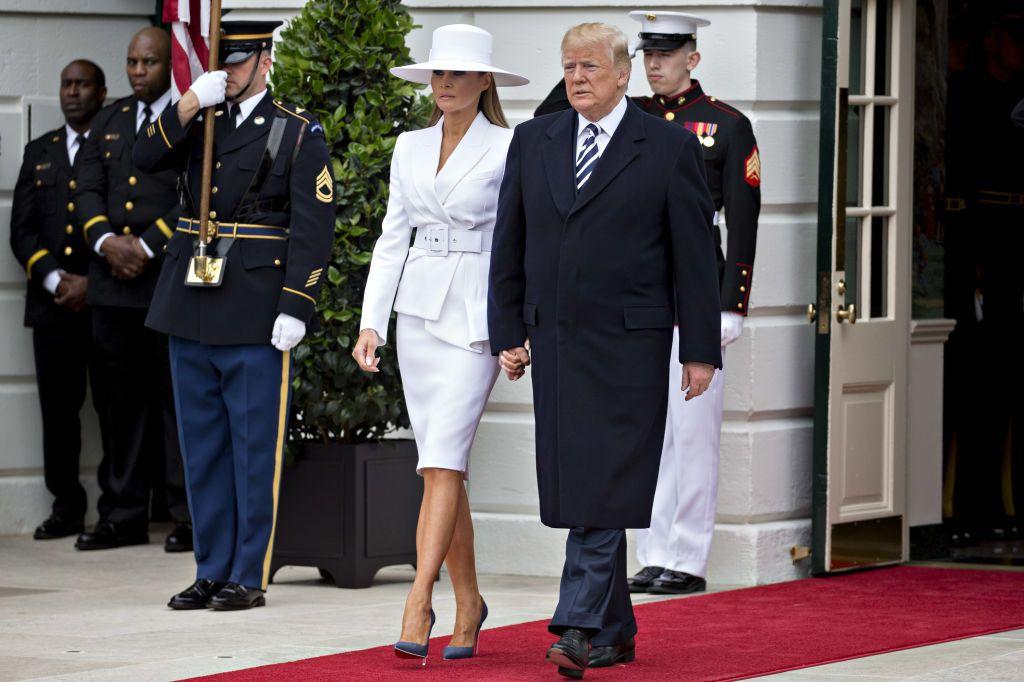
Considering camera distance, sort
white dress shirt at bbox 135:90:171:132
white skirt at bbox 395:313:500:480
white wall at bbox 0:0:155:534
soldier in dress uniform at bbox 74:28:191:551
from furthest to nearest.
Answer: white wall at bbox 0:0:155:534
white dress shirt at bbox 135:90:171:132
soldier in dress uniform at bbox 74:28:191:551
white skirt at bbox 395:313:500:480

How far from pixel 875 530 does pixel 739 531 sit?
2.36 ft

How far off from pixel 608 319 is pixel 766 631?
4.95 feet

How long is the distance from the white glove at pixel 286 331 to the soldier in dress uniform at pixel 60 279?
2602 mm

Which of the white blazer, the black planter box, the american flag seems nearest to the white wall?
the black planter box

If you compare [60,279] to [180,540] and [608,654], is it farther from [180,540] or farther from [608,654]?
[608,654]

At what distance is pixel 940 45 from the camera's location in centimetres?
912

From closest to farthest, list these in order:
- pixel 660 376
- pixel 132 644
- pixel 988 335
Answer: pixel 660 376 < pixel 132 644 < pixel 988 335

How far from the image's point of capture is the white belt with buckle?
20.9 feet

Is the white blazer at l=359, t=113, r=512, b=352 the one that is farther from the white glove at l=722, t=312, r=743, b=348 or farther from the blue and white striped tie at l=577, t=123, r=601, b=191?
the white glove at l=722, t=312, r=743, b=348

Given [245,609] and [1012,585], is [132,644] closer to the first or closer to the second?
[245,609]

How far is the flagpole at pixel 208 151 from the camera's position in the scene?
283 inches

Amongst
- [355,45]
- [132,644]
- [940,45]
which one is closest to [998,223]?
[940,45]

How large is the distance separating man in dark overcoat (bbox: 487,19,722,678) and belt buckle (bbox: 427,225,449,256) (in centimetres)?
41

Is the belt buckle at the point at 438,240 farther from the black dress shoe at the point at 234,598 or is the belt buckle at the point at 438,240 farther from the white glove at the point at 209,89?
the black dress shoe at the point at 234,598
